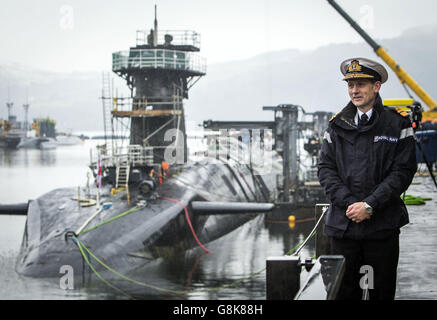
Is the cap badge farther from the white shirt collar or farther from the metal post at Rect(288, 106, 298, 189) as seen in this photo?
the metal post at Rect(288, 106, 298, 189)

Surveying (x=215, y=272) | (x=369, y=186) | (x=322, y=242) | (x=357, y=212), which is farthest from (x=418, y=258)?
(x=215, y=272)

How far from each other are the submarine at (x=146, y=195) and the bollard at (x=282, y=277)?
12.6m

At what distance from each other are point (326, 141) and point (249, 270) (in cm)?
1747

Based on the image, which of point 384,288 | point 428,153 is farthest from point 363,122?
point 428,153

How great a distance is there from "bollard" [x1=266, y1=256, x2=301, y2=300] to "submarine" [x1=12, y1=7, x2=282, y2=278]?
12.6 m

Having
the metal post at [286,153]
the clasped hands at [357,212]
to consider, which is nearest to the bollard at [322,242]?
the clasped hands at [357,212]

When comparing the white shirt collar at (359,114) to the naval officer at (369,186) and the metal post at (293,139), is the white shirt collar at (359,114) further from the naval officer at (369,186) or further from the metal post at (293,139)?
the metal post at (293,139)

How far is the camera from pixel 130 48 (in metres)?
31.6

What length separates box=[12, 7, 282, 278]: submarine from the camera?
55.8 feet

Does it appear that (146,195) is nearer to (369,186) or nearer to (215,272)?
(215,272)

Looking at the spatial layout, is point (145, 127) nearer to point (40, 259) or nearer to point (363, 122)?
point (40, 259)

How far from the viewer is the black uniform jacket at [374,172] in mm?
4590

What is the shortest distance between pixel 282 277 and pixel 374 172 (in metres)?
1.16
